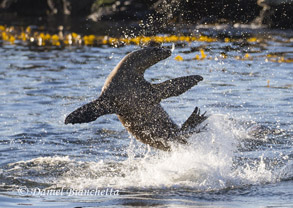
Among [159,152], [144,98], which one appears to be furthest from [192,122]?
[159,152]

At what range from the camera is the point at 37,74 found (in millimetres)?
16672

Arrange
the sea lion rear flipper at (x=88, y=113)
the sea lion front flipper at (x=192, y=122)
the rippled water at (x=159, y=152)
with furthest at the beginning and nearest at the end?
the sea lion front flipper at (x=192, y=122)
the rippled water at (x=159, y=152)
the sea lion rear flipper at (x=88, y=113)

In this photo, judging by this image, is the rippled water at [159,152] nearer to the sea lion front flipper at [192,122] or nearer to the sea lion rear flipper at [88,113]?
the sea lion front flipper at [192,122]

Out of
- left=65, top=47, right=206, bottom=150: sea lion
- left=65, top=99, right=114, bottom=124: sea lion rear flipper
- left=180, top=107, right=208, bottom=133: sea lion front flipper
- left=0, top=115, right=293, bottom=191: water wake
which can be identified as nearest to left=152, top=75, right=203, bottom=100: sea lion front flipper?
left=65, top=47, right=206, bottom=150: sea lion

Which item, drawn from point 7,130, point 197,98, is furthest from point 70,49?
point 7,130

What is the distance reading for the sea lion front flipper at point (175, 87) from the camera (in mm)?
7738

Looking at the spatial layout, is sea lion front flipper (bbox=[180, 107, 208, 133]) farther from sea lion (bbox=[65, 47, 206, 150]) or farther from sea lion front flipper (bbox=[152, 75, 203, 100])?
sea lion front flipper (bbox=[152, 75, 203, 100])

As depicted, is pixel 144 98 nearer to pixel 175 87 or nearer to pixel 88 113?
pixel 175 87

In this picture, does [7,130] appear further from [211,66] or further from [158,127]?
[211,66]

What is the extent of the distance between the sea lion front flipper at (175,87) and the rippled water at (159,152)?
910 mm

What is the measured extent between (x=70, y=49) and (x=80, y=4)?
41.5ft

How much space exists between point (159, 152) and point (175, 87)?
166 centimetres

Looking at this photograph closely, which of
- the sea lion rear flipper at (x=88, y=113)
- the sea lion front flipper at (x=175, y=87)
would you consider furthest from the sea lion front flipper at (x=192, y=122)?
the sea lion rear flipper at (x=88, y=113)

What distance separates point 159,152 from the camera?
29.9 ft
